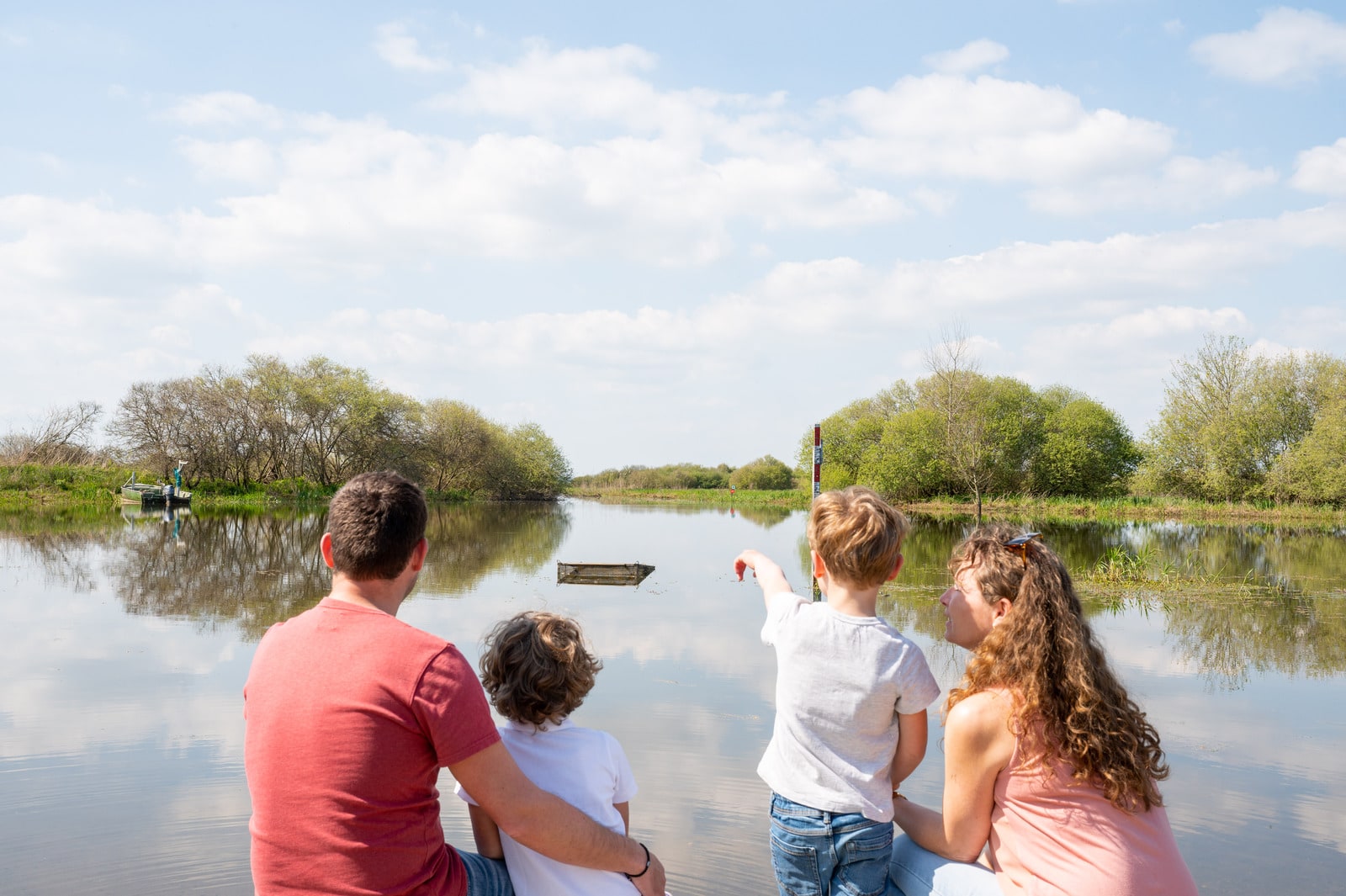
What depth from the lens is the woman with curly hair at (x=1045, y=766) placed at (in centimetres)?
185

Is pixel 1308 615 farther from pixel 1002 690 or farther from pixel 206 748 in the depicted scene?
pixel 206 748

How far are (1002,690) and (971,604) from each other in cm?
28

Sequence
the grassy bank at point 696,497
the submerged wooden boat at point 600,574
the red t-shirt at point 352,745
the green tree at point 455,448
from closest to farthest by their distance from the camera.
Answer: the red t-shirt at point 352,745 < the submerged wooden boat at point 600,574 < the green tree at point 455,448 < the grassy bank at point 696,497

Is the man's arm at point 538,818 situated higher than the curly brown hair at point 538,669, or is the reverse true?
the curly brown hair at point 538,669

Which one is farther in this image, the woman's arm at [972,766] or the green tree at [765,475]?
the green tree at [765,475]

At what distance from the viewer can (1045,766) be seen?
1.89m

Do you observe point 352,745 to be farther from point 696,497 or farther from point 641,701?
point 696,497

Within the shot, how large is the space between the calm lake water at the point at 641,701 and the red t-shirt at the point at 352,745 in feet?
6.98

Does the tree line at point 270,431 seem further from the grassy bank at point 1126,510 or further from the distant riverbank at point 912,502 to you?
the grassy bank at point 1126,510

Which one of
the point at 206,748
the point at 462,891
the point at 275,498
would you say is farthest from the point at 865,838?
Answer: the point at 275,498

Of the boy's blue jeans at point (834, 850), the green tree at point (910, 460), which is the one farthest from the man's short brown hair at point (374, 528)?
the green tree at point (910, 460)

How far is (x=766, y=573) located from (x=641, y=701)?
3.78 m

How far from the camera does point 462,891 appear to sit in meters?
1.82

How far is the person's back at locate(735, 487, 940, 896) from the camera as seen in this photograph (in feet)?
6.87
